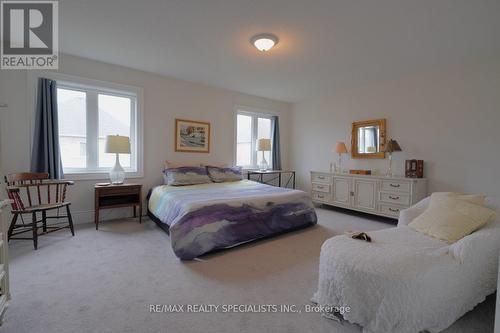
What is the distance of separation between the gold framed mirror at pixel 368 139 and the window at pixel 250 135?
1.97m

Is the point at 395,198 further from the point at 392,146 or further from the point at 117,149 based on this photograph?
the point at 117,149

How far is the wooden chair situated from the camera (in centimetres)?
253

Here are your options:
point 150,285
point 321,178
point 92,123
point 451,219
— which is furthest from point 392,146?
point 92,123

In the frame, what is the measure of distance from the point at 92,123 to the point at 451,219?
4.55 meters

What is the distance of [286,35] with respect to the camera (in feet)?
8.60

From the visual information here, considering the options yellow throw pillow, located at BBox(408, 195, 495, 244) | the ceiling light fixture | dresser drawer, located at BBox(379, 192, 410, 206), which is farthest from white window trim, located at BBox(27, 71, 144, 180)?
dresser drawer, located at BBox(379, 192, 410, 206)

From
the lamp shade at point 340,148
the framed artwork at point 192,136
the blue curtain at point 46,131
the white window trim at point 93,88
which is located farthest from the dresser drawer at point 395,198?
the blue curtain at point 46,131

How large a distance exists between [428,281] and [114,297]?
208 centimetres

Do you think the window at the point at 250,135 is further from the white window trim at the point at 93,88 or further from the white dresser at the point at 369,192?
the white window trim at the point at 93,88

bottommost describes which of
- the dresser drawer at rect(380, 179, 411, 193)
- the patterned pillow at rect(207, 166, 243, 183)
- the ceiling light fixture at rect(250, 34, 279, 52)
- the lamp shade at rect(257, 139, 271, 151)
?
the dresser drawer at rect(380, 179, 411, 193)

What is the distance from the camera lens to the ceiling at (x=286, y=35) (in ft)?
7.00

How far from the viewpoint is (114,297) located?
1.72m

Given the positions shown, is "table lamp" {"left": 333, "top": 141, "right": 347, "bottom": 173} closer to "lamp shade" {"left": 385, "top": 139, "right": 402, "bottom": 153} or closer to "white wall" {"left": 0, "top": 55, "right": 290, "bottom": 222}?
"lamp shade" {"left": 385, "top": 139, "right": 402, "bottom": 153}

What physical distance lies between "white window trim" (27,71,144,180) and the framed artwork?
641 mm
